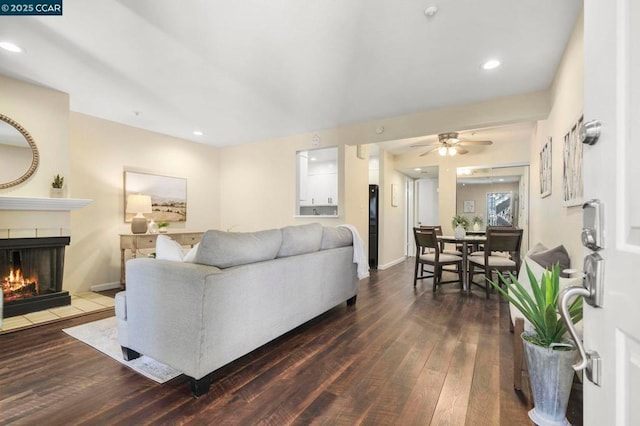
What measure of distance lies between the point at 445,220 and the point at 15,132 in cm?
691

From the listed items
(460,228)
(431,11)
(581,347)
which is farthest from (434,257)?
(581,347)

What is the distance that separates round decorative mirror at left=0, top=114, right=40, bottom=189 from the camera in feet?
10.3

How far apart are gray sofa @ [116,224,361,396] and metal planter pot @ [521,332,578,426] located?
65.0 inches

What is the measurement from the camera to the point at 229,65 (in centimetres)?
284

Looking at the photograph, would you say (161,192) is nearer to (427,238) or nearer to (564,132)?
(427,238)

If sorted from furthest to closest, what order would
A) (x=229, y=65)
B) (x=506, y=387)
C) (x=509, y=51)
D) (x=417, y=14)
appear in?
(x=229, y=65), (x=509, y=51), (x=417, y=14), (x=506, y=387)

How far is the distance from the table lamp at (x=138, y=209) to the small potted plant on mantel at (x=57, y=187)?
992 mm

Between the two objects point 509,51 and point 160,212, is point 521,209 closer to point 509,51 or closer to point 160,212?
point 509,51

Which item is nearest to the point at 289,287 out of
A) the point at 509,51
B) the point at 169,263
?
the point at 169,263

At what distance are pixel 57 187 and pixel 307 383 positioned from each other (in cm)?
372

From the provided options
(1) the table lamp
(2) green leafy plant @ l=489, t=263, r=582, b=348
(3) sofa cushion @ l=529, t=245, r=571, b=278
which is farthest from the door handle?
(1) the table lamp

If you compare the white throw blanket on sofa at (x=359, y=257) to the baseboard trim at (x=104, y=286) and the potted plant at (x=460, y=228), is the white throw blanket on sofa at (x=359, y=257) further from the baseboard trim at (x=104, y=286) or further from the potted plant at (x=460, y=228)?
the baseboard trim at (x=104, y=286)

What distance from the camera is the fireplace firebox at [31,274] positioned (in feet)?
10.3

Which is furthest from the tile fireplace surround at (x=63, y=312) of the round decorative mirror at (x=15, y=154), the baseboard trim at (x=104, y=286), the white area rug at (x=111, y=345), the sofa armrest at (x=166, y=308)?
the sofa armrest at (x=166, y=308)
